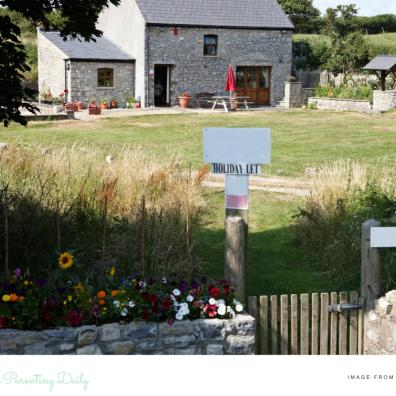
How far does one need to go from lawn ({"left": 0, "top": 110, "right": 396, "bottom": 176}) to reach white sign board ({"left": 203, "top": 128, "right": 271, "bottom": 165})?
8209 millimetres

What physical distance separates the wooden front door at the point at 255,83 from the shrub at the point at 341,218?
22936mm

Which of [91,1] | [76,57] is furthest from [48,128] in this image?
[91,1]

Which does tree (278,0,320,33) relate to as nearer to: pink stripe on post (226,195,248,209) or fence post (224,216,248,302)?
pink stripe on post (226,195,248,209)

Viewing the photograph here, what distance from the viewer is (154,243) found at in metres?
7.37

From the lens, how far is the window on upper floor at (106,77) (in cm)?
3028

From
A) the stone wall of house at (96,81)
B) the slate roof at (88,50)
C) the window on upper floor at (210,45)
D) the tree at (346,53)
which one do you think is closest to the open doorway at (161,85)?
the stone wall of house at (96,81)

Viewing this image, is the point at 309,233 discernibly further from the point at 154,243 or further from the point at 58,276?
the point at 58,276

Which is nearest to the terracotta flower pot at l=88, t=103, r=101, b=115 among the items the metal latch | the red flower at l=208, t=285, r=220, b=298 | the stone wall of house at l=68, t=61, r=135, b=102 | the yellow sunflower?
the stone wall of house at l=68, t=61, r=135, b=102

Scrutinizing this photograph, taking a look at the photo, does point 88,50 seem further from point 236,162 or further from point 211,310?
point 211,310

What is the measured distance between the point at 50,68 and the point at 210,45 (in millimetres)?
6817

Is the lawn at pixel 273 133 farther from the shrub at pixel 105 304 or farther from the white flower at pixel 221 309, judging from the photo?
the white flower at pixel 221 309

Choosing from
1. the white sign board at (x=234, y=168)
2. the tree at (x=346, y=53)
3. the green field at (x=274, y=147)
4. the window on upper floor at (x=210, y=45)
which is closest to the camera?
the white sign board at (x=234, y=168)

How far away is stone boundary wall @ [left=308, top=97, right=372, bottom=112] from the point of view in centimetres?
2794

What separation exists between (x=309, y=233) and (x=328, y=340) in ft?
9.45
